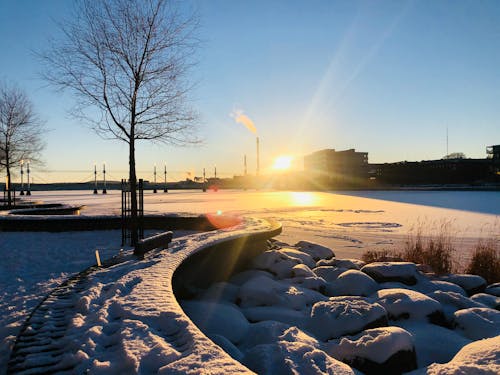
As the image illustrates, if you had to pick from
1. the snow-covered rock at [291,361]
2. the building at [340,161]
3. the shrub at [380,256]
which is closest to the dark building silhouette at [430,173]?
the building at [340,161]

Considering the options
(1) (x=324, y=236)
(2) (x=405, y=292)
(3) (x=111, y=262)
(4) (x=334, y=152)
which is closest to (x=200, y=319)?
(3) (x=111, y=262)

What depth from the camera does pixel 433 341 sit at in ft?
13.9

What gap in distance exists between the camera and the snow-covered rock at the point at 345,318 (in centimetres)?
424

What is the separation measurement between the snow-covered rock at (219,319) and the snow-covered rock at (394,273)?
121 inches

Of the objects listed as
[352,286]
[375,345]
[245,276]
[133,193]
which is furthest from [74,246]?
[375,345]

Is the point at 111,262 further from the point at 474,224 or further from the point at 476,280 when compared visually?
the point at 474,224

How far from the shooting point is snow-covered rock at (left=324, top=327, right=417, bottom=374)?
3.46 m

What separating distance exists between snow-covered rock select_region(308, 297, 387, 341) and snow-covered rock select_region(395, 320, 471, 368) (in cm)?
45

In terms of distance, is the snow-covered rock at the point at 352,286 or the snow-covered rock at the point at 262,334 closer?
the snow-covered rock at the point at 262,334

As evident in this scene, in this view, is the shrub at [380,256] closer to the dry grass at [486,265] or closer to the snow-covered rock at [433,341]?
the dry grass at [486,265]

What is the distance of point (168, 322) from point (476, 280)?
6.14 m

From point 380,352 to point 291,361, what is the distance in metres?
1.04

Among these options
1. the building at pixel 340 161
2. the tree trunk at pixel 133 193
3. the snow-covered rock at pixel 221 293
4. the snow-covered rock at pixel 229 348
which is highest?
the building at pixel 340 161

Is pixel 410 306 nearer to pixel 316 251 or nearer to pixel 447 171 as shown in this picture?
Answer: pixel 316 251
